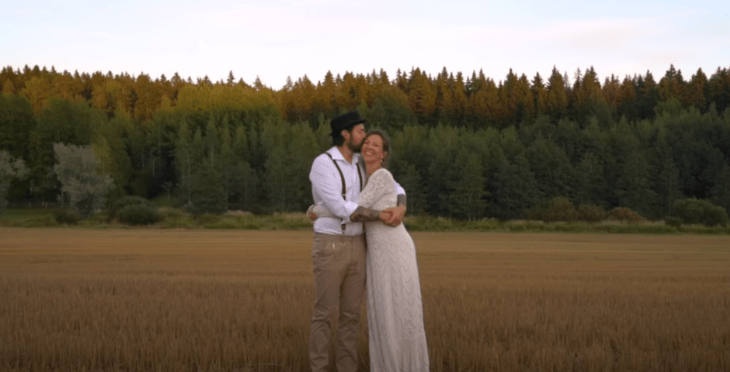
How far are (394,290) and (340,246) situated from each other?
61cm

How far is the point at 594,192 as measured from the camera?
93062 millimetres

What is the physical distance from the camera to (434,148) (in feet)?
302

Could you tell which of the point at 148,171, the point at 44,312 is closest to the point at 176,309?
the point at 44,312

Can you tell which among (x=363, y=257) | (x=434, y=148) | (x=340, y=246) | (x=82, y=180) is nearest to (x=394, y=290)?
(x=363, y=257)

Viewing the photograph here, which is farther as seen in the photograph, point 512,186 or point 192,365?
point 512,186

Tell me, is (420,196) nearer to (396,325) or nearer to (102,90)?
(396,325)

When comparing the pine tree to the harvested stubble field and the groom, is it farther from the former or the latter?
the groom

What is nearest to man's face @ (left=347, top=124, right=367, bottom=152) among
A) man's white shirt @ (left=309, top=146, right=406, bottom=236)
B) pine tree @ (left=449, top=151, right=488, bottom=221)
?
man's white shirt @ (left=309, top=146, right=406, bottom=236)

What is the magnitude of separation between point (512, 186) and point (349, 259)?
7946 cm

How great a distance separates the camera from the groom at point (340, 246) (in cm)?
672

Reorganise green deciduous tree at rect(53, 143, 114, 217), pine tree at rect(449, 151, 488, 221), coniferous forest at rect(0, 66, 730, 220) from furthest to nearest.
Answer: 1. coniferous forest at rect(0, 66, 730, 220)
2. pine tree at rect(449, 151, 488, 221)
3. green deciduous tree at rect(53, 143, 114, 217)

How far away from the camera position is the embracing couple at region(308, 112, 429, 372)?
21.6 ft

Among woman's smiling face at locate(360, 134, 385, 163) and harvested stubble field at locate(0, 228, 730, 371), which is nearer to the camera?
woman's smiling face at locate(360, 134, 385, 163)

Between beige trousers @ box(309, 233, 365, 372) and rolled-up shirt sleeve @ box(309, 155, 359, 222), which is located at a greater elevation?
rolled-up shirt sleeve @ box(309, 155, 359, 222)
